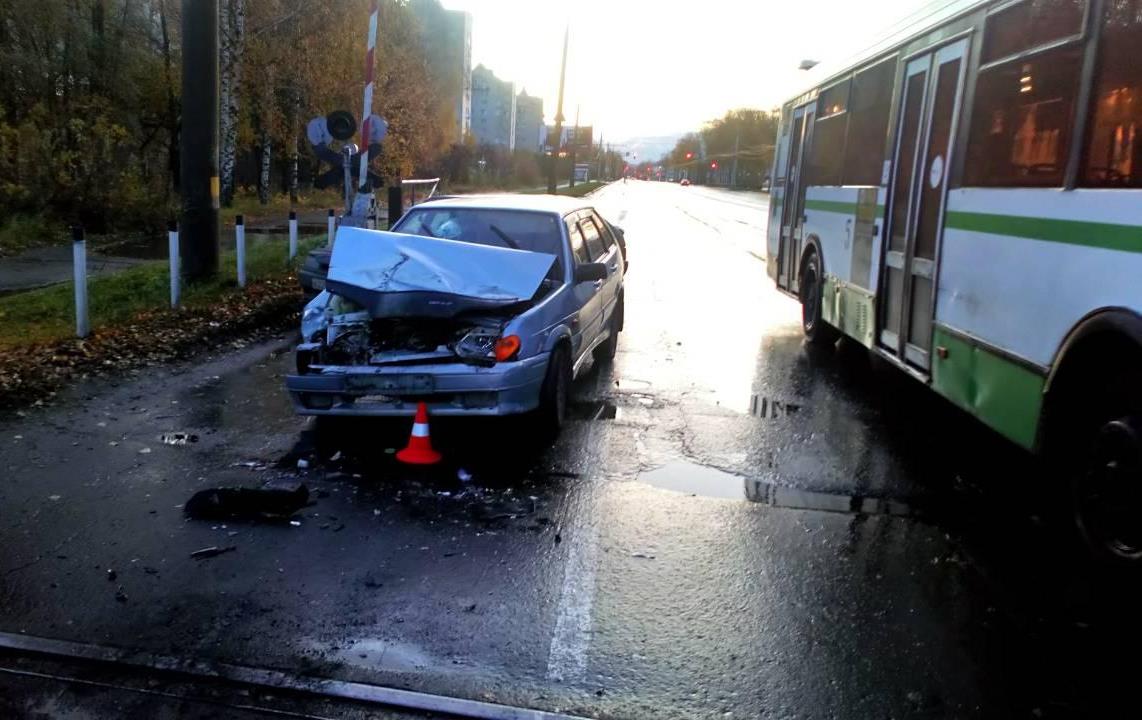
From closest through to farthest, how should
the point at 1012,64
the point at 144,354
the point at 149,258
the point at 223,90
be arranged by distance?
the point at 1012,64, the point at 144,354, the point at 149,258, the point at 223,90

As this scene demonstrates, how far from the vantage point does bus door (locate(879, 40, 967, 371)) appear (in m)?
6.62

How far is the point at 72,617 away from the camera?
390cm

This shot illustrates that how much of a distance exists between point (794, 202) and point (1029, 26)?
6.85 meters

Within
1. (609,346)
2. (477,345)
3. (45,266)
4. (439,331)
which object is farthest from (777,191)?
(45,266)

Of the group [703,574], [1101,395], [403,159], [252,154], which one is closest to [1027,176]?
[1101,395]

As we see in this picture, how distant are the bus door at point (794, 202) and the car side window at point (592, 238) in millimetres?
3421

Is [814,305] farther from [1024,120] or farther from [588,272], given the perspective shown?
[1024,120]

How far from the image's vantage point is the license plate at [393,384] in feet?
Result: 20.1

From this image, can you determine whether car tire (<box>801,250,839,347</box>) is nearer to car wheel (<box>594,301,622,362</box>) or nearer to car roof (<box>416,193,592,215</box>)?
car wheel (<box>594,301,622,362</box>)

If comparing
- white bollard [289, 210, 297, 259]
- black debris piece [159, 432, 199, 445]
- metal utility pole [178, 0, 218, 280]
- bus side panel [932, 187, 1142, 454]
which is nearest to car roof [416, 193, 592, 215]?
black debris piece [159, 432, 199, 445]

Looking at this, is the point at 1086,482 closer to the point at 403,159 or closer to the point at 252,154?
the point at 403,159

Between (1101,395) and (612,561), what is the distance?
8.27 ft

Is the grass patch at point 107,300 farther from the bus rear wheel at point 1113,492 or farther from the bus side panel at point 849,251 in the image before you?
the bus rear wheel at point 1113,492

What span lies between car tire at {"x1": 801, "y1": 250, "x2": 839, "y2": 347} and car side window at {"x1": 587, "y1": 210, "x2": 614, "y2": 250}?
244 cm
